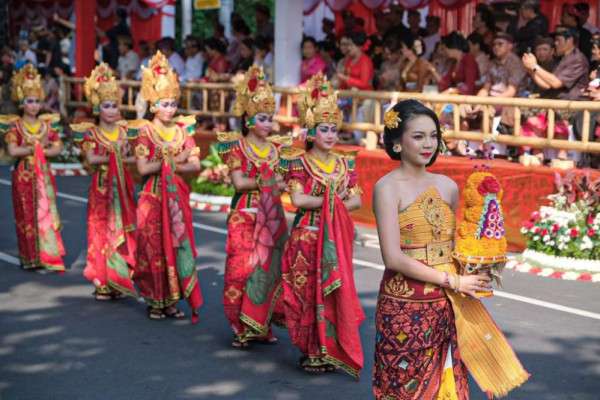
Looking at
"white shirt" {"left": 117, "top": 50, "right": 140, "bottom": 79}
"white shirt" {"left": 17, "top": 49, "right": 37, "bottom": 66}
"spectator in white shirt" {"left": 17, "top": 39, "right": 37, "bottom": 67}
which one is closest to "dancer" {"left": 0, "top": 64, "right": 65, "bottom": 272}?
"white shirt" {"left": 117, "top": 50, "right": 140, "bottom": 79}

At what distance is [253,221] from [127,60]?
14282 mm

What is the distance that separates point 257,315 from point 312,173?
4.22 feet

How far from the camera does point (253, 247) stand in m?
7.80

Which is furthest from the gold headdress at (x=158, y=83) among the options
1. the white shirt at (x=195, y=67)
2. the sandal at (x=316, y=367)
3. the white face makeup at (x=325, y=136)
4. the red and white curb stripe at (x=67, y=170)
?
the red and white curb stripe at (x=67, y=170)

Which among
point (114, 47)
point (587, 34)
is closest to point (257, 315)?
point (587, 34)

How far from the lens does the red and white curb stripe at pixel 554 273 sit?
10367 mm

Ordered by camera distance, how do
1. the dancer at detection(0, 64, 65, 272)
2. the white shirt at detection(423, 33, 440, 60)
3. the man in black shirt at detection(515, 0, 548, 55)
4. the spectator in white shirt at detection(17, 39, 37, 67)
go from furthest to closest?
the spectator in white shirt at detection(17, 39, 37, 67) < the white shirt at detection(423, 33, 440, 60) < the man in black shirt at detection(515, 0, 548, 55) < the dancer at detection(0, 64, 65, 272)

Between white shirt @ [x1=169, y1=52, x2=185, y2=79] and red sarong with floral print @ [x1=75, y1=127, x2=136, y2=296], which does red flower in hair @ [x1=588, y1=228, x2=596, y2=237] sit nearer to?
red sarong with floral print @ [x1=75, y1=127, x2=136, y2=296]

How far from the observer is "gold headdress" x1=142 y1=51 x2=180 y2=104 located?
861cm

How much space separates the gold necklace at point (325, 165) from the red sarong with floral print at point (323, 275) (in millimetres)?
28

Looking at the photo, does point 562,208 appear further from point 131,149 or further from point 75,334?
point 75,334

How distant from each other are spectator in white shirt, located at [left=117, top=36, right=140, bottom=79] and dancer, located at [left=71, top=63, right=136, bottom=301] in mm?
11809

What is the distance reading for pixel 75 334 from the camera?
8.20 m

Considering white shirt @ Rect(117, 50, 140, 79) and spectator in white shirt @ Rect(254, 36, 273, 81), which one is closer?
spectator in white shirt @ Rect(254, 36, 273, 81)
